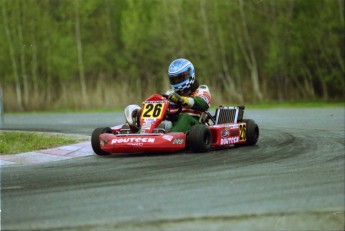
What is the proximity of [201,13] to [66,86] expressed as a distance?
8132mm

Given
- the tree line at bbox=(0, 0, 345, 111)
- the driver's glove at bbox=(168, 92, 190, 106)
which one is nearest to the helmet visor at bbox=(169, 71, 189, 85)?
the driver's glove at bbox=(168, 92, 190, 106)

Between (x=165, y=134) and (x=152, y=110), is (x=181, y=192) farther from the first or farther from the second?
(x=152, y=110)

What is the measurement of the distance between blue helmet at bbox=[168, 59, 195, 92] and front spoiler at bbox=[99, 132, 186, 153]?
134cm

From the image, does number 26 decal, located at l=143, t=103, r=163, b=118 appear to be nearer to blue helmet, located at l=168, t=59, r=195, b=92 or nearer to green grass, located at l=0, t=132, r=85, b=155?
blue helmet, located at l=168, t=59, r=195, b=92

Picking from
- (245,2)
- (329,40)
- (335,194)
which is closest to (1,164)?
(335,194)

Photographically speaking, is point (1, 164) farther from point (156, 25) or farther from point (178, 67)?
point (156, 25)

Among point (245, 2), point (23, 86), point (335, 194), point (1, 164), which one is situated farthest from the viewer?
point (23, 86)

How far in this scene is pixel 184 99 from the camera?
1061cm

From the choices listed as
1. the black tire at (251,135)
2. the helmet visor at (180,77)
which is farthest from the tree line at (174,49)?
the helmet visor at (180,77)

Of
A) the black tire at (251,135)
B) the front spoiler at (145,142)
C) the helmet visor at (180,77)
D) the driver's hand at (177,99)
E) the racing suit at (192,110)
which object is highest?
the helmet visor at (180,77)

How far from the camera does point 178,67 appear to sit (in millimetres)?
11234

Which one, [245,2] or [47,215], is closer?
[47,215]

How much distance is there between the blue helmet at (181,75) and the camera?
36.8 feet

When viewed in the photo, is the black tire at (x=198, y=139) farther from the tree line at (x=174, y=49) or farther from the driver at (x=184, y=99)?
the tree line at (x=174, y=49)
